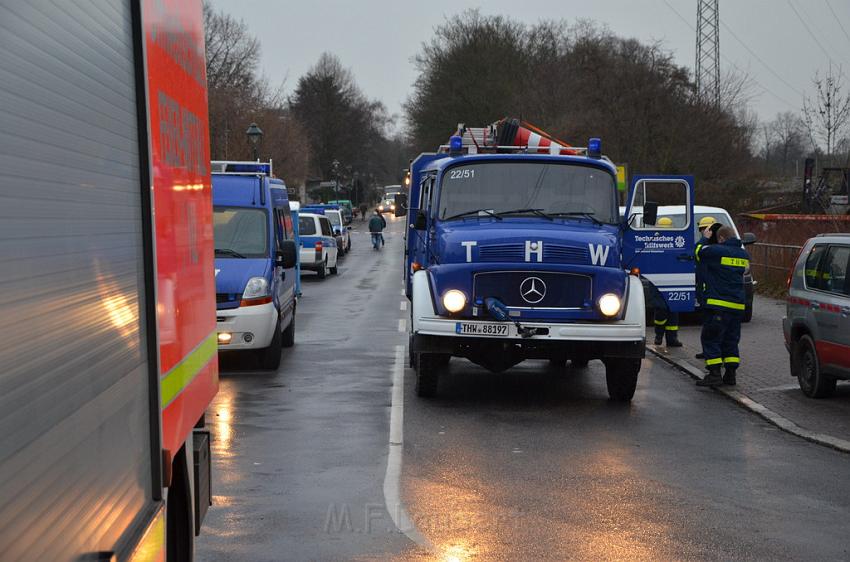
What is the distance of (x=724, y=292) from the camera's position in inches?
521

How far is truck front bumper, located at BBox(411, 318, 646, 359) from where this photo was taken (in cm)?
1159

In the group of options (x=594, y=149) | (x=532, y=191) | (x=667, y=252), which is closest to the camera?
(x=532, y=191)

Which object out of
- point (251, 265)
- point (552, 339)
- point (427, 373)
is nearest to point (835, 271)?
point (552, 339)

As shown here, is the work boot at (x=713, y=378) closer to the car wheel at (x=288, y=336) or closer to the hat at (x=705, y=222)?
the hat at (x=705, y=222)

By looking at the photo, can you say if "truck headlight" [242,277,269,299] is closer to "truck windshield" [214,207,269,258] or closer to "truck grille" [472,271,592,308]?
"truck windshield" [214,207,269,258]

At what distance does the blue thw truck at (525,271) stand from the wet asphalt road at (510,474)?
0.61 metres

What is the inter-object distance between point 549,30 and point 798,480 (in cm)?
7993

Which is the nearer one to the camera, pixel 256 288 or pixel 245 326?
pixel 245 326

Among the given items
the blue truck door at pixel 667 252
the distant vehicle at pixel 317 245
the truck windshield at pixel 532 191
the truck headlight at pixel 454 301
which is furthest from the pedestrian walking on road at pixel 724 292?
the distant vehicle at pixel 317 245

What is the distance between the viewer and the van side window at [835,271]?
11.9 m

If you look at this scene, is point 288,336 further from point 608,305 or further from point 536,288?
point 608,305

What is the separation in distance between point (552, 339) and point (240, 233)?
549 centimetres

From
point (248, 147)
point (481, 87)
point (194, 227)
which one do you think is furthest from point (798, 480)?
point (481, 87)

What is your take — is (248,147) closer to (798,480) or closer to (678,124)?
(678,124)
